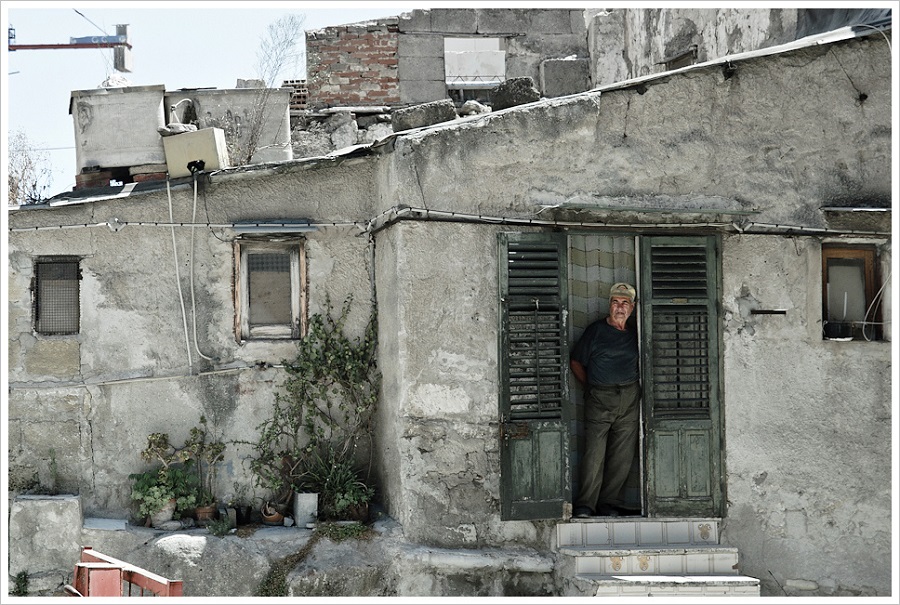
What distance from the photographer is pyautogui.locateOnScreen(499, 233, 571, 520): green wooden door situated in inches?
344

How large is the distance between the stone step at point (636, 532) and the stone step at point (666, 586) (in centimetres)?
40

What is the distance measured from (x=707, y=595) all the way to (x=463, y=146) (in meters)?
3.78

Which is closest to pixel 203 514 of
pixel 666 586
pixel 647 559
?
pixel 647 559

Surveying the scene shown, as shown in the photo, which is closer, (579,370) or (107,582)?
(107,582)

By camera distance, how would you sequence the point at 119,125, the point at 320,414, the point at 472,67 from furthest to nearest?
1. the point at 472,67
2. the point at 119,125
3. the point at 320,414

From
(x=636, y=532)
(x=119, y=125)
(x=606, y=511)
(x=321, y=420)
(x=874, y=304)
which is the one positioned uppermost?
(x=119, y=125)

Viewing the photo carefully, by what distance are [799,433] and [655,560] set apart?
158 centimetres

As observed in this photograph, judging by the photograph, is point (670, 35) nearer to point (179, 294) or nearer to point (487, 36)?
point (487, 36)

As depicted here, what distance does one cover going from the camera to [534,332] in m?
8.82

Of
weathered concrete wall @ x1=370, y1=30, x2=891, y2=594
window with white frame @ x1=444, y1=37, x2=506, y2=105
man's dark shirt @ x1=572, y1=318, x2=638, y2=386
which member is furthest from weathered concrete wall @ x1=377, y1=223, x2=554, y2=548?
window with white frame @ x1=444, y1=37, x2=506, y2=105

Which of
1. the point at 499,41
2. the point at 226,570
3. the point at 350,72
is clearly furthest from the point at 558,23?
the point at 226,570

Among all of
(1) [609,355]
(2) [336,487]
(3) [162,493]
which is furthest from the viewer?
(2) [336,487]

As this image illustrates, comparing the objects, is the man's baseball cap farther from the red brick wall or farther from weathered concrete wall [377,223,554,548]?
the red brick wall

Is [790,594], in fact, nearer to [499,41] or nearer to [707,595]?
[707,595]
